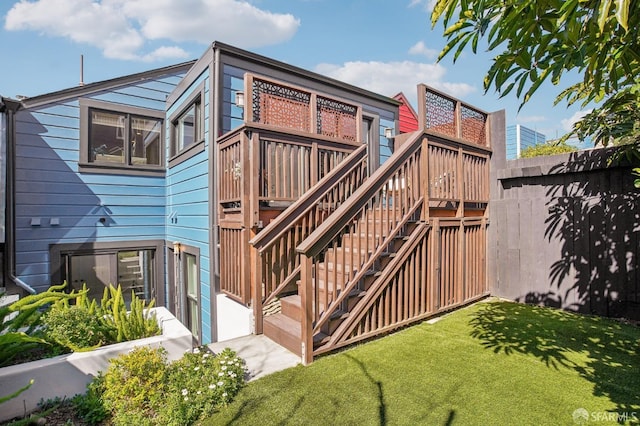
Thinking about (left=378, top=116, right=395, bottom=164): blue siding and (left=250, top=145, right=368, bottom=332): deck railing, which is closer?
(left=250, top=145, right=368, bottom=332): deck railing

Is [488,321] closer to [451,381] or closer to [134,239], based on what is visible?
[451,381]

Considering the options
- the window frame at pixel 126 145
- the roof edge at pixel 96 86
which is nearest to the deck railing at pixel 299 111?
the roof edge at pixel 96 86

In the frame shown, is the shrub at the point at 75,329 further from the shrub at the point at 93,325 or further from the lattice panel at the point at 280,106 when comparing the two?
the lattice panel at the point at 280,106

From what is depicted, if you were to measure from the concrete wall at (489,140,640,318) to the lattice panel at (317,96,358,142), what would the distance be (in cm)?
243

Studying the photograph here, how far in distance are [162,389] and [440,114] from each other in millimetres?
4688

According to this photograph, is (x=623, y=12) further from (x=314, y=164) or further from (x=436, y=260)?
(x=314, y=164)

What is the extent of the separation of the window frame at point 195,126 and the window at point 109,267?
1.90 meters

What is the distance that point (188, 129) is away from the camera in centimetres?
623

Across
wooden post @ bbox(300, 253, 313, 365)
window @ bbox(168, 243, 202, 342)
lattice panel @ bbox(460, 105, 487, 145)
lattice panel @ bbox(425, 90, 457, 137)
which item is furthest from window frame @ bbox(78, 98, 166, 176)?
lattice panel @ bbox(460, 105, 487, 145)

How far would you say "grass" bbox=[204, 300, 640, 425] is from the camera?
2.25m

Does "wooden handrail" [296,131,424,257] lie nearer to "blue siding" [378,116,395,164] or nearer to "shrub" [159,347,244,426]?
"shrub" [159,347,244,426]

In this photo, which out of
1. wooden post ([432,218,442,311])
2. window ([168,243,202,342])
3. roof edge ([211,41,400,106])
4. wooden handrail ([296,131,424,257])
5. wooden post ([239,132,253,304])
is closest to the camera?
wooden handrail ([296,131,424,257])

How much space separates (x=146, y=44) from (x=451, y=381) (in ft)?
29.5

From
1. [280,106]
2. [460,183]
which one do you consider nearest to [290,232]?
[280,106]
